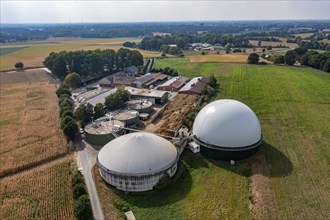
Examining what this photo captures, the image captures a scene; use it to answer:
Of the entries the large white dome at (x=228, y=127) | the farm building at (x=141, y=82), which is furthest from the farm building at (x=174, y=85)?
the large white dome at (x=228, y=127)

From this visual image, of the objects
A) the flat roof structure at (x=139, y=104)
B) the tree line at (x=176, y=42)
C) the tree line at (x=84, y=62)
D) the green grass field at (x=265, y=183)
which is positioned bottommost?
the green grass field at (x=265, y=183)

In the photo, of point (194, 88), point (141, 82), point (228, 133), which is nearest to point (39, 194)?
point (228, 133)

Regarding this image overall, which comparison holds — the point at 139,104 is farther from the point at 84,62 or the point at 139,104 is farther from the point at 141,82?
the point at 84,62

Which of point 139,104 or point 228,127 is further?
point 139,104

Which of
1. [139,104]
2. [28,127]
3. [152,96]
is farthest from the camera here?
[152,96]

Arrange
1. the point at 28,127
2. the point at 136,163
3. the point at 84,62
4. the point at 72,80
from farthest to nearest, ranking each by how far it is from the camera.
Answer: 1. the point at 84,62
2. the point at 72,80
3. the point at 28,127
4. the point at 136,163

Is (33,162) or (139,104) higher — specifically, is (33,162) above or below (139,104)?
below

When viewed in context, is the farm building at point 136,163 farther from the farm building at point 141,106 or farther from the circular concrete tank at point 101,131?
the farm building at point 141,106

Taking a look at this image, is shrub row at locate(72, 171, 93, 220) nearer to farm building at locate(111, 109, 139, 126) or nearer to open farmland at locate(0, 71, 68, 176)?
open farmland at locate(0, 71, 68, 176)
